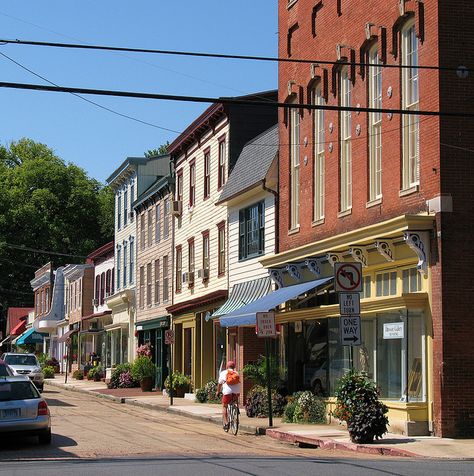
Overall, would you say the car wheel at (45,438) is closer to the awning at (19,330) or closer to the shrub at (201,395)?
the shrub at (201,395)

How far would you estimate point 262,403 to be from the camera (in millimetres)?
27141

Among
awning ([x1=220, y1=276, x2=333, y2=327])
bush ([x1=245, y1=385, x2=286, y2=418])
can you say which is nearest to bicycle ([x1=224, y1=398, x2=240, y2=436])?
bush ([x1=245, y1=385, x2=286, y2=418])

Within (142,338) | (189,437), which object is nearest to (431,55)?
(189,437)

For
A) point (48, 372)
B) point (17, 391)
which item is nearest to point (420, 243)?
point (17, 391)

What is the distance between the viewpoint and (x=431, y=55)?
20703 mm

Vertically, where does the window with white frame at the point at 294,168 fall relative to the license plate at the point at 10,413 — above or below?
above

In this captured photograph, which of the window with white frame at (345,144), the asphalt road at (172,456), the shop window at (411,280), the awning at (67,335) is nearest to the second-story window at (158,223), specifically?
the asphalt road at (172,456)

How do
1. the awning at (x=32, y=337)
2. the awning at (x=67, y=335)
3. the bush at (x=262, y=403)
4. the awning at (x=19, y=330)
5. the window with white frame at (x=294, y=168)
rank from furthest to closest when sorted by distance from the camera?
the awning at (x=19, y=330) → the awning at (x=32, y=337) → the awning at (x=67, y=335) → the window with white frame at (x=294, y=168) → the bush at (x=262, y=403)

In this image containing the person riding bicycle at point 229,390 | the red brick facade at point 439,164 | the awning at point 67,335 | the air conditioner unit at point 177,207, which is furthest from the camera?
the awning at point 67,335

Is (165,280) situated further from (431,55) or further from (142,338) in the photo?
(431,55)

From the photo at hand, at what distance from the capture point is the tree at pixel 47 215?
3214 inches

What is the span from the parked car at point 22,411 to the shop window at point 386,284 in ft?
27.2

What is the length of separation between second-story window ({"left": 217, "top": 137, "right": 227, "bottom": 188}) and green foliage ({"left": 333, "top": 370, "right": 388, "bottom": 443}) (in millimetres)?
17379

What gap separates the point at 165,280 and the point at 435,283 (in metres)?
26.7
